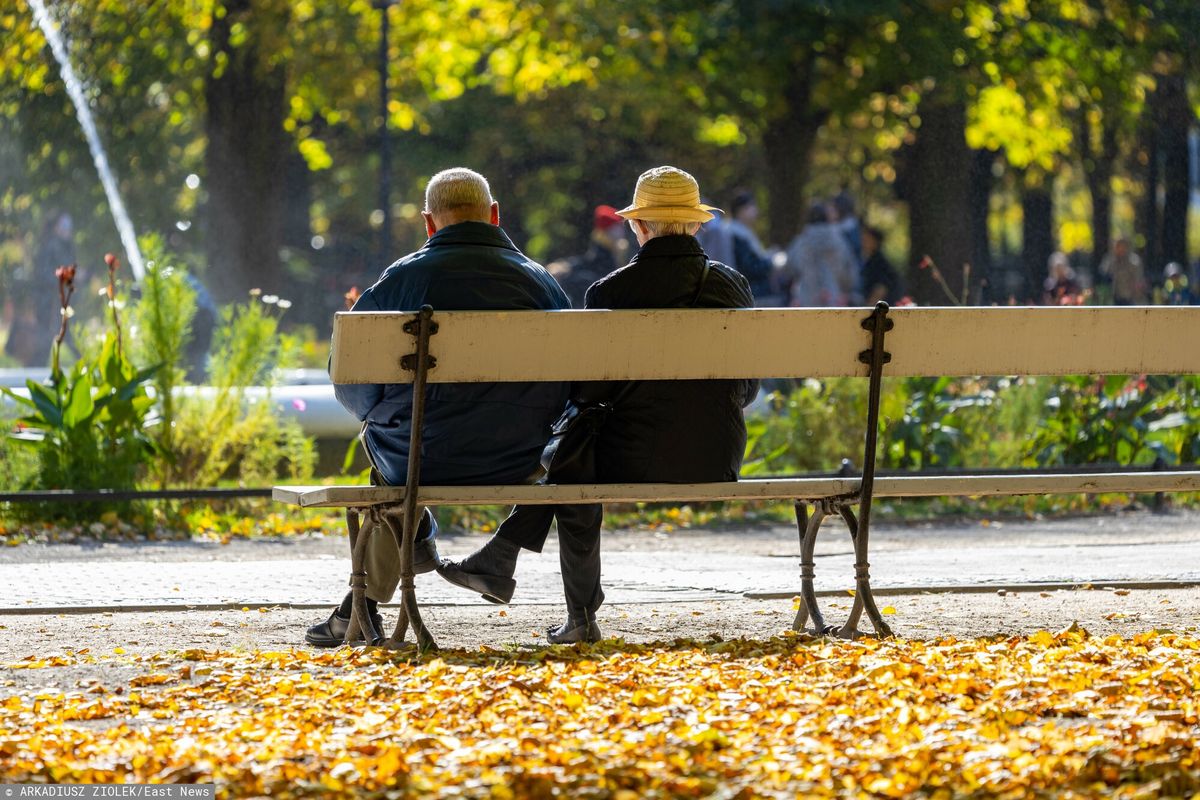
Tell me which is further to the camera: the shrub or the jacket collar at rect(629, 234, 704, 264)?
the shrub

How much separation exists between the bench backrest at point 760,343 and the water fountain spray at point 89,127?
1497 cm

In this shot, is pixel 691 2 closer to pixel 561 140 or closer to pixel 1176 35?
pixel 1176 35

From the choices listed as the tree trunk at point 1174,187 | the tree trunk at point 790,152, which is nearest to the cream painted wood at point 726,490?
the tree trunk at point 790,152

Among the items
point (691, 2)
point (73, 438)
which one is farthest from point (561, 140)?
point (73, 438)

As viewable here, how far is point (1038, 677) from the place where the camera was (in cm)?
472

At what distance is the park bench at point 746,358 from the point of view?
539 centimetres

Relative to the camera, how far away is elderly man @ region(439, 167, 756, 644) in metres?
5.81

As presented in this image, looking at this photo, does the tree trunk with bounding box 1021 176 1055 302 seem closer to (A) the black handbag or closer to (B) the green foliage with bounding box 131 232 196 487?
(B) the green foliage with bounding box 131 232 196 487

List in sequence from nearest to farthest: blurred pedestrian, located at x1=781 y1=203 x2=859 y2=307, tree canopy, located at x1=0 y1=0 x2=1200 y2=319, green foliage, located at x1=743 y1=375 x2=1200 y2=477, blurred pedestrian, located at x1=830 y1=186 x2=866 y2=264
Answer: green foliage, located at x1=743 y1=375 x2=1200 y2=477 < blurred pedestrian, located at x1=781 y1=203 x2=859 y2=307 < blurred pedestrian, located at x1=830 y1=186 x2=866 y2=264 < tree canopy, located at x1=0 y1=0 x2=1200 y2=319

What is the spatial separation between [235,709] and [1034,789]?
1877 mm

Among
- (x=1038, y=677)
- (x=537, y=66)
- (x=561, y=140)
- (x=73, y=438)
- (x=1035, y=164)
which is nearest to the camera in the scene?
(x=1038, y=677)

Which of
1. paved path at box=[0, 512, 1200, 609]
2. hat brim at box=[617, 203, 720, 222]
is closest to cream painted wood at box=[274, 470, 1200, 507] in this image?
hat brim at box=[617, 203, 720, 222]

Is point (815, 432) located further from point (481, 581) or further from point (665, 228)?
point (481, 581)

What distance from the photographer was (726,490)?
18.5 feet
